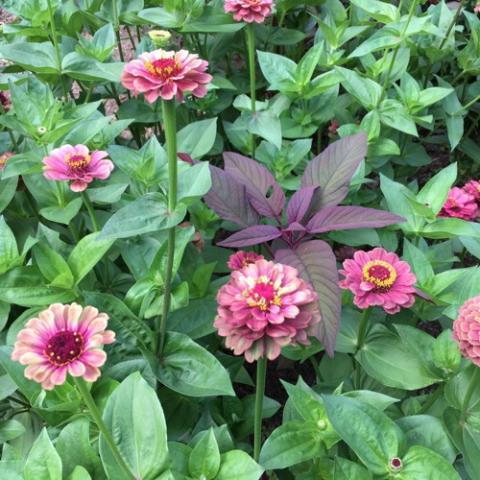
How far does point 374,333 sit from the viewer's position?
4.22ft

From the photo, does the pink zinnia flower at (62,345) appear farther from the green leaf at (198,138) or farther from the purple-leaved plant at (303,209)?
the green leaf at (198,138)

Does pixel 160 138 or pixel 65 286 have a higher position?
pixel 65 286

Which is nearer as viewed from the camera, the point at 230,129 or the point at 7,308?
the point at 7,308

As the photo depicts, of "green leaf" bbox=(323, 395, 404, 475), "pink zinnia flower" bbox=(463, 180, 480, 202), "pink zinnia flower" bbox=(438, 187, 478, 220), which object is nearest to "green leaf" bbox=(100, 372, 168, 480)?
"green leaf" bbox=(323, 395, 404, 475)

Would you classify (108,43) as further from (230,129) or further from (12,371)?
(12,371)

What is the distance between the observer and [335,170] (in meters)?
1.30

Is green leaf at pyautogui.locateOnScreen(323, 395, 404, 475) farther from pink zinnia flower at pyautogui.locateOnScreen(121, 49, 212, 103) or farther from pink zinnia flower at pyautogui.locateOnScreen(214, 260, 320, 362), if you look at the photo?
pink zinnia flower at pyautogui.locateOnScreen(121, 49, 212, 103)

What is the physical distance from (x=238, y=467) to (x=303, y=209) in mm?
536

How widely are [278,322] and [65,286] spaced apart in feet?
1.86

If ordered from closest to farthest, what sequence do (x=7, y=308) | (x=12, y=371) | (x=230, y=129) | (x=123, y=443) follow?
(x=123, y=443)
(x=12, y=371)
(x=7, y=308)
(x=230, y=129)

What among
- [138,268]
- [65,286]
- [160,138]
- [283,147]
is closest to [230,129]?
[283,147]

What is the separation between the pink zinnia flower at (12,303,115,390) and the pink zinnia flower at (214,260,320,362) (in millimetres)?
174

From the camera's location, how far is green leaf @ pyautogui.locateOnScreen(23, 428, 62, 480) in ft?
3.09

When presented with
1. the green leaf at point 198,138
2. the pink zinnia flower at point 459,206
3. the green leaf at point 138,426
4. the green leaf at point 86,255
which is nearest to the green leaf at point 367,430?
the green leaf at point 138,426
